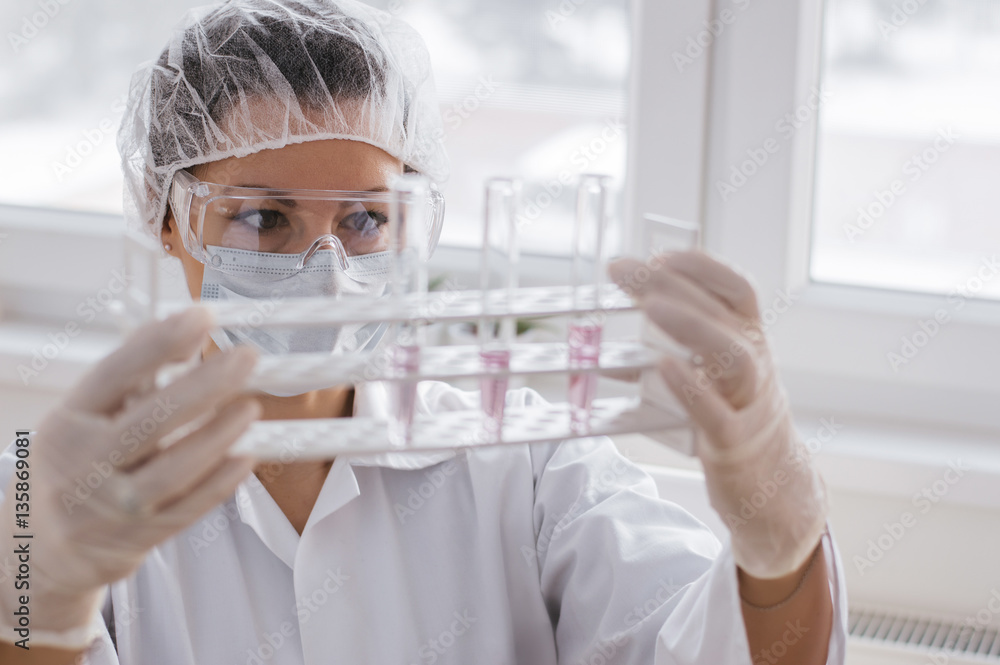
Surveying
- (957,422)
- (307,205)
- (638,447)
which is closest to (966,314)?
(957,422)

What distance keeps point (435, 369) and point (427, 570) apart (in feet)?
1.69

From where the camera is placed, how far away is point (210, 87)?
4.10 feet

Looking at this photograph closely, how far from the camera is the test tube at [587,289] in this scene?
880 mm

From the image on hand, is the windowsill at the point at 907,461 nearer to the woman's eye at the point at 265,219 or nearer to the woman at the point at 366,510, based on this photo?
the woman at the point at 366,510

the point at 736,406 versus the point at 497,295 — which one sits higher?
the point at 497,295

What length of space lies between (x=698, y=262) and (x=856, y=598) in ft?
3.61

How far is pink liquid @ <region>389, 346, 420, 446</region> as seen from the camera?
84cm

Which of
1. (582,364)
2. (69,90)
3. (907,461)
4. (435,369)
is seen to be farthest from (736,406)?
(69,90)

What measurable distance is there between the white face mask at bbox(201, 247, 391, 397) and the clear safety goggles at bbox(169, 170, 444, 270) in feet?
0.03

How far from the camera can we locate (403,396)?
0.86 metres

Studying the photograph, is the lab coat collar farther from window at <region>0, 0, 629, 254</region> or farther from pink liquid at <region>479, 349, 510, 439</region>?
window at <region>0, 0, 629, 254</region>

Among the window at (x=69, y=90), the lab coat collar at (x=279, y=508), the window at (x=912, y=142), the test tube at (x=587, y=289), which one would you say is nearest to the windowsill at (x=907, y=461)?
the window at (x=912, y=142)

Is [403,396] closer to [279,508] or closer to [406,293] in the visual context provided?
[406,293]

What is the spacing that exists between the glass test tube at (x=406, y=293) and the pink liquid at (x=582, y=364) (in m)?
0.14
